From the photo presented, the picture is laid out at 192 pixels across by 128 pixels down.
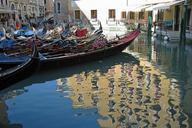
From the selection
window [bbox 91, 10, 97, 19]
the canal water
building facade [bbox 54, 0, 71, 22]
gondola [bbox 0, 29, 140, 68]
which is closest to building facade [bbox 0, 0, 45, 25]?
building facade [bbox 54, 0, 71, 22]

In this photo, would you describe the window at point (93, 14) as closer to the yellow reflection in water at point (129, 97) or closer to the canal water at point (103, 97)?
the canal water at point (103, 97)

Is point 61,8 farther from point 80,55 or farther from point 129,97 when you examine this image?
point 129,97

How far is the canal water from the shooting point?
4.59 meters

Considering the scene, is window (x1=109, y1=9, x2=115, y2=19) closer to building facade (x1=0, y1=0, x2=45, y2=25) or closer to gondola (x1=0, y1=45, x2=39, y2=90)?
building facade (x1=0, y1=0, x2=45, y2=25)

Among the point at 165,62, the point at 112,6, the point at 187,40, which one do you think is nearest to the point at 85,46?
the point at 165,62

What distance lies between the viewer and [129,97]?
565 cm

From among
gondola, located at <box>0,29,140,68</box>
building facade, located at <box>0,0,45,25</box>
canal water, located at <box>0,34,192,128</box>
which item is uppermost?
building facade, located at <box>0,0,45,25</box>

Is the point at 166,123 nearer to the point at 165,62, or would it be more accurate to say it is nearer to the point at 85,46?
the point at 165,62

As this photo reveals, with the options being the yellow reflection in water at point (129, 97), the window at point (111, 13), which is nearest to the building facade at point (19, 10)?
the window at point (111, 13)

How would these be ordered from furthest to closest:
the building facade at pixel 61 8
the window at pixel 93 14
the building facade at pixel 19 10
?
the building facade at pixel 61 8 < the window at pixel 93 14 < the building facade at pixel 19 10

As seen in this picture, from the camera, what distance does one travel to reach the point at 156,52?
11109 mm

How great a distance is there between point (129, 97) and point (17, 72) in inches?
71.8

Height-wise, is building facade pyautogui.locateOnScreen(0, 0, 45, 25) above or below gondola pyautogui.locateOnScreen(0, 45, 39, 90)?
Answer: above

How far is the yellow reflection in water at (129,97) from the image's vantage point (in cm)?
455
